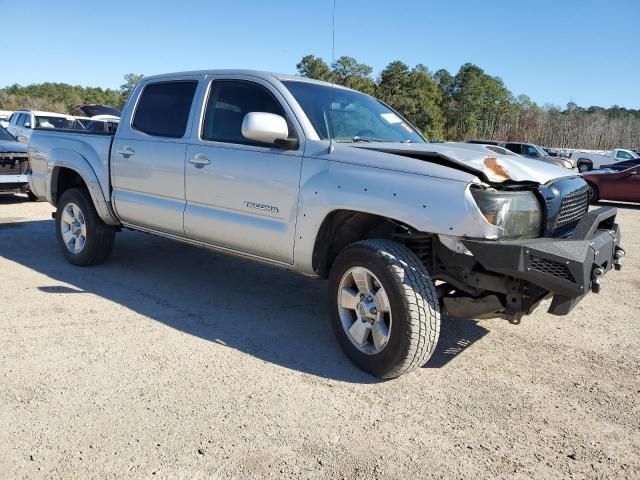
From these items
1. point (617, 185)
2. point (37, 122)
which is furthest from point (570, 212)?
point (37, 122)

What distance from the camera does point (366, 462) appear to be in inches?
103

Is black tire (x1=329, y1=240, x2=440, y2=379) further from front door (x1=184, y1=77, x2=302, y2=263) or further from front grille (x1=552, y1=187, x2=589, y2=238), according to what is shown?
front grille (x1=552, y1=187, x2=589, y2=238)

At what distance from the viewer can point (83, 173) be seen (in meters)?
5.62

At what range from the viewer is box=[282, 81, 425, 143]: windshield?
163 inches

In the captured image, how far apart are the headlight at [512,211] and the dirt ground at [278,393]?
1.00 m

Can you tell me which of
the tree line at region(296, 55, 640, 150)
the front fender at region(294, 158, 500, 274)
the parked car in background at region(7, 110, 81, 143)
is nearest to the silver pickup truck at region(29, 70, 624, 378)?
the front fender at region(294, 158, 500, 274)

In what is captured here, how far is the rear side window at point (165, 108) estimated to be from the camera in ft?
15.9

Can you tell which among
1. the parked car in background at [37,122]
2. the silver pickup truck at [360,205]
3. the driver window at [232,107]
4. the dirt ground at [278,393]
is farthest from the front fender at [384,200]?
the parked car in background at [37,122]

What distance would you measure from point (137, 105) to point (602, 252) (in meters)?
4.28

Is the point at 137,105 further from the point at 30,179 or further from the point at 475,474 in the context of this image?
the point at 475,474

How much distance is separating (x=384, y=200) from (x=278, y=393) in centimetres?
132

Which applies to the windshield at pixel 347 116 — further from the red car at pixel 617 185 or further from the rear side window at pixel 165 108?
the red car at pixel 617 185

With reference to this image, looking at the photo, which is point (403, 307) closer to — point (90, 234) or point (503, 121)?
point (90, 234)

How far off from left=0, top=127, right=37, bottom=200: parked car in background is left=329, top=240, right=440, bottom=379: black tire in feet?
29.0
